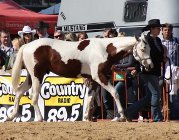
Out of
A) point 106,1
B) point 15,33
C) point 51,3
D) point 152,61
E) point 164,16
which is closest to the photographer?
point 152,61

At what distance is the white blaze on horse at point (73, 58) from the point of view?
13.9m

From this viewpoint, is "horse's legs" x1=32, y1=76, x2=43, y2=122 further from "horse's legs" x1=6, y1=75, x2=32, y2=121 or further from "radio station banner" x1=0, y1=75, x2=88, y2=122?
"radio station banner" x1=0, y1=75, x2=88, y2=122

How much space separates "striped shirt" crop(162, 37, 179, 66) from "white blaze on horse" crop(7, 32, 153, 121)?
1.26m

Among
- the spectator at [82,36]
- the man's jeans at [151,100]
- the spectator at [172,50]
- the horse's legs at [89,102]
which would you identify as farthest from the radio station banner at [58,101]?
the spectator at [172,50]

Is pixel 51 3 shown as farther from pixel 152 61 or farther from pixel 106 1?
pixel 152 61

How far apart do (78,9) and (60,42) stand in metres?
4.14

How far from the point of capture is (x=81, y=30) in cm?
1806

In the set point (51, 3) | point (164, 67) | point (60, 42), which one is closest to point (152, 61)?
point (164, 67)

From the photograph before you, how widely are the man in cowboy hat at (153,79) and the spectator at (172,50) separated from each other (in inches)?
25.9

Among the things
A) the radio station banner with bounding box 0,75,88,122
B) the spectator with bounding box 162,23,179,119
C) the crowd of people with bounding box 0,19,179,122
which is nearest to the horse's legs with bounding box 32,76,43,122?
the radio station banner with bounding box 0,75,88,122

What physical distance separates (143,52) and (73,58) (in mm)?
1384

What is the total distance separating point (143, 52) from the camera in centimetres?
1389

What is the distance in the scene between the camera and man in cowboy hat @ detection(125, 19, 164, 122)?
1391 cm

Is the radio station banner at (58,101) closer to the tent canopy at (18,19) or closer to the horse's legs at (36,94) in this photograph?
the horse's legs at (36,94)
